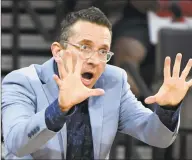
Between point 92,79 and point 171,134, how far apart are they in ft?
1.31

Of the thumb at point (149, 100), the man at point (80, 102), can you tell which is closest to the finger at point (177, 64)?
the man at point (80, 102)

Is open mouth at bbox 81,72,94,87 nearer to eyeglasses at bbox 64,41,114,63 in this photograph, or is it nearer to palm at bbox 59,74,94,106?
eyeglasses at bbox 64,41,114,63

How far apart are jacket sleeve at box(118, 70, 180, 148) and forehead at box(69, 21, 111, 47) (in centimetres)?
36

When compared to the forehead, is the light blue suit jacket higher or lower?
lower

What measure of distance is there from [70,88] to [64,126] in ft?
1.72

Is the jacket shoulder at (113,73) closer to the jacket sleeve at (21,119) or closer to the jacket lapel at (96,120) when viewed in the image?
the jacket lapel at (96,120)

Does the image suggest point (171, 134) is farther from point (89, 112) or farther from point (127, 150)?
point (127, 150)

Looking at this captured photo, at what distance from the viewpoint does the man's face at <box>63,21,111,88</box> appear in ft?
8.75

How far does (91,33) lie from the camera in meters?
2.70

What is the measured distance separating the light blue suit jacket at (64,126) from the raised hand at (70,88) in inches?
8.8

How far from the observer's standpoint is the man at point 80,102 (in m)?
2.40

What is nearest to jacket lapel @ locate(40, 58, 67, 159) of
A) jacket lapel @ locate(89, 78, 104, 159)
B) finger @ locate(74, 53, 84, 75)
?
jacket lapel @ locate(89, 78, 104, 159)

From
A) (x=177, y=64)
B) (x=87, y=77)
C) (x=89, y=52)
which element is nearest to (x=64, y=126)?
(x=87, y=77)

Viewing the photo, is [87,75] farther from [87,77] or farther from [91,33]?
[91,33]
